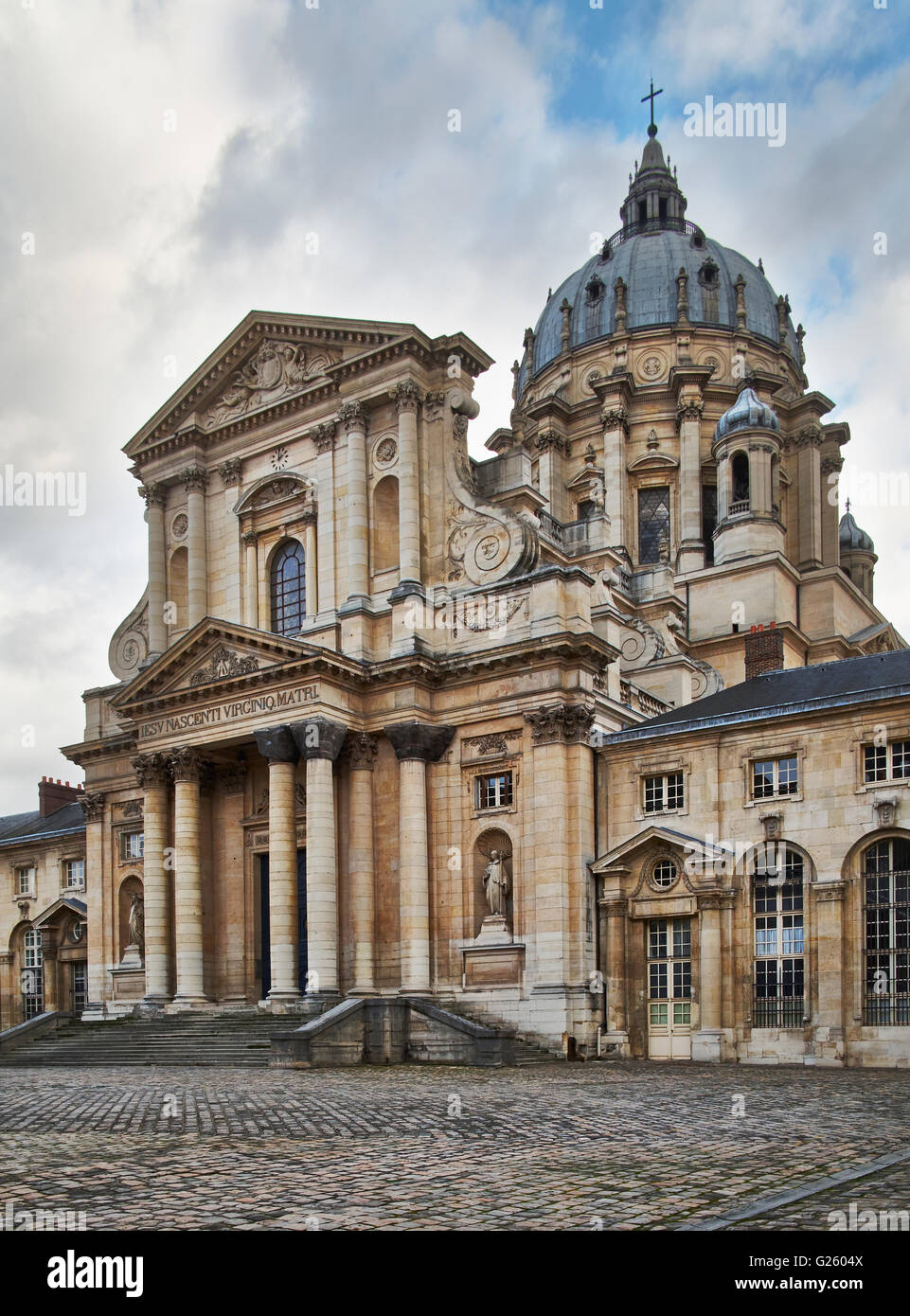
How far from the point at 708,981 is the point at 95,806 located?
2256 cm

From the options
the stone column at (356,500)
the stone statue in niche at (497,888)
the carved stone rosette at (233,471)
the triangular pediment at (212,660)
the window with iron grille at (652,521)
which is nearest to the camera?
the stone statue in niche at (497,888)

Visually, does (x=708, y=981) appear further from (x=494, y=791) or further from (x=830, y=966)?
(x=494, y=791)

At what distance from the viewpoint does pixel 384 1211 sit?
8.53 m

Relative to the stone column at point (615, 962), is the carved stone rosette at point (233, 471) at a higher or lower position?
higher

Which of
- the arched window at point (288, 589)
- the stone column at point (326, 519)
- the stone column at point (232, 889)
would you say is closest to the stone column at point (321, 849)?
the stone column at point (232, 889)

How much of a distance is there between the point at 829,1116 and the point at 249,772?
83.8ft

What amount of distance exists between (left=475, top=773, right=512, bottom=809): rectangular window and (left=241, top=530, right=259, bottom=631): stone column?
1043cm

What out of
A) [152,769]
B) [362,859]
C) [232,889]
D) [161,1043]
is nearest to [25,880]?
[152,769]

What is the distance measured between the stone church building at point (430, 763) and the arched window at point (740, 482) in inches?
247

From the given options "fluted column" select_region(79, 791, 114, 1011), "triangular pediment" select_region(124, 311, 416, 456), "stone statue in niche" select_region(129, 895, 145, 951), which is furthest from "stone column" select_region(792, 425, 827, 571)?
"stone statue in niche" select_region(129, 895, 145, 951)

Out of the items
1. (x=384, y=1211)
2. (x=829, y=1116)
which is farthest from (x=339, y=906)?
(x=384, y=1211)

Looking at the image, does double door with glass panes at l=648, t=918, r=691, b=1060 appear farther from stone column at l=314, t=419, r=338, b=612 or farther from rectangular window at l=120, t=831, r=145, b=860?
rectangular window at l=120, t=831, r=145, b=860

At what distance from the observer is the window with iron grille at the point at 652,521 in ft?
194

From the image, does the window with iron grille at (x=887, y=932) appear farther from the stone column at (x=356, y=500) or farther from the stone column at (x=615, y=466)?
the stone column at (x=615, y=466)
